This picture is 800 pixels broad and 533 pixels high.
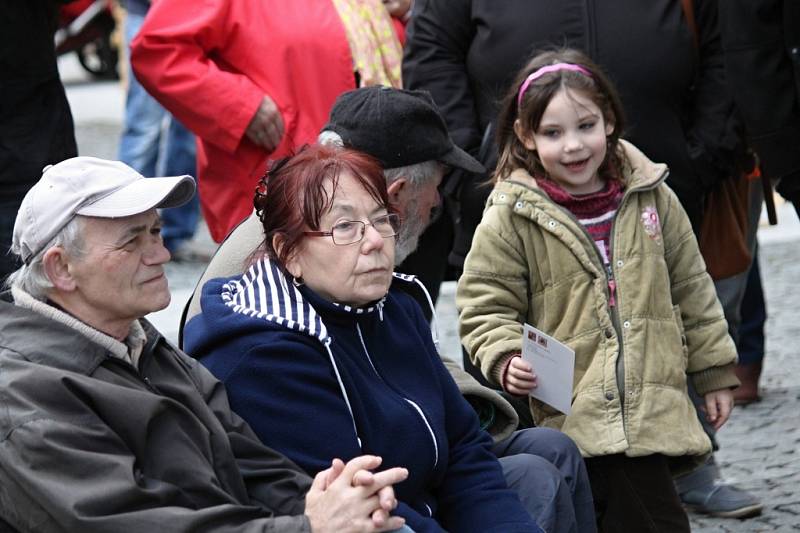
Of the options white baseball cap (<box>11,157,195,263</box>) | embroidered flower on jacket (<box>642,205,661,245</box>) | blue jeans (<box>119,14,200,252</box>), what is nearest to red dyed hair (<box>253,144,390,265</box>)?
white baseball cap (<box>11,157,195,263</box>)

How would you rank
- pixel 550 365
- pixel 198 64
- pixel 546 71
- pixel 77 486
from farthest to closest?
pixel 198 64
pixel 546 71
pixel 550 365
pixel 77 486

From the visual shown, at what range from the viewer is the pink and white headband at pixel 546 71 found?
415 centimetres

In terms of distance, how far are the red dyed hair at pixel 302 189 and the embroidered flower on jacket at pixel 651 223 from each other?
106 cm

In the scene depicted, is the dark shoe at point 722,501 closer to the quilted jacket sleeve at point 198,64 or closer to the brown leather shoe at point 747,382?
the brown leather shoe at point 747,382

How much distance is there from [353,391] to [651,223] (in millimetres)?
1340

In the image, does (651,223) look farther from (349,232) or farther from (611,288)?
(349,232)

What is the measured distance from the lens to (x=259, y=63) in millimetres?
5160

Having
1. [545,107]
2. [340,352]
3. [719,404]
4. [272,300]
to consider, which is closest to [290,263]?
[272,300]

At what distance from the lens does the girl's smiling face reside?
13.4ft

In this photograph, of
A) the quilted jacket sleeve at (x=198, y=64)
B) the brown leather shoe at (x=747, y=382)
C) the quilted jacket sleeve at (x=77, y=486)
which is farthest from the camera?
the brown leather shoe at (x=747, y=382)

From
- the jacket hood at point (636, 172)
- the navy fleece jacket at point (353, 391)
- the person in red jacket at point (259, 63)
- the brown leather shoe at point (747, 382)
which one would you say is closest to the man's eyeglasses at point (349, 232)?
the navy fleece jacket at point (353, 391)

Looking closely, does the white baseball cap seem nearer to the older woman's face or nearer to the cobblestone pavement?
the older woman's face

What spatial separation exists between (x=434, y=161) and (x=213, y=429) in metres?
1.34

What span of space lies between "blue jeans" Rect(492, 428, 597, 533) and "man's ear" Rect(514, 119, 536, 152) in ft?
3.00
